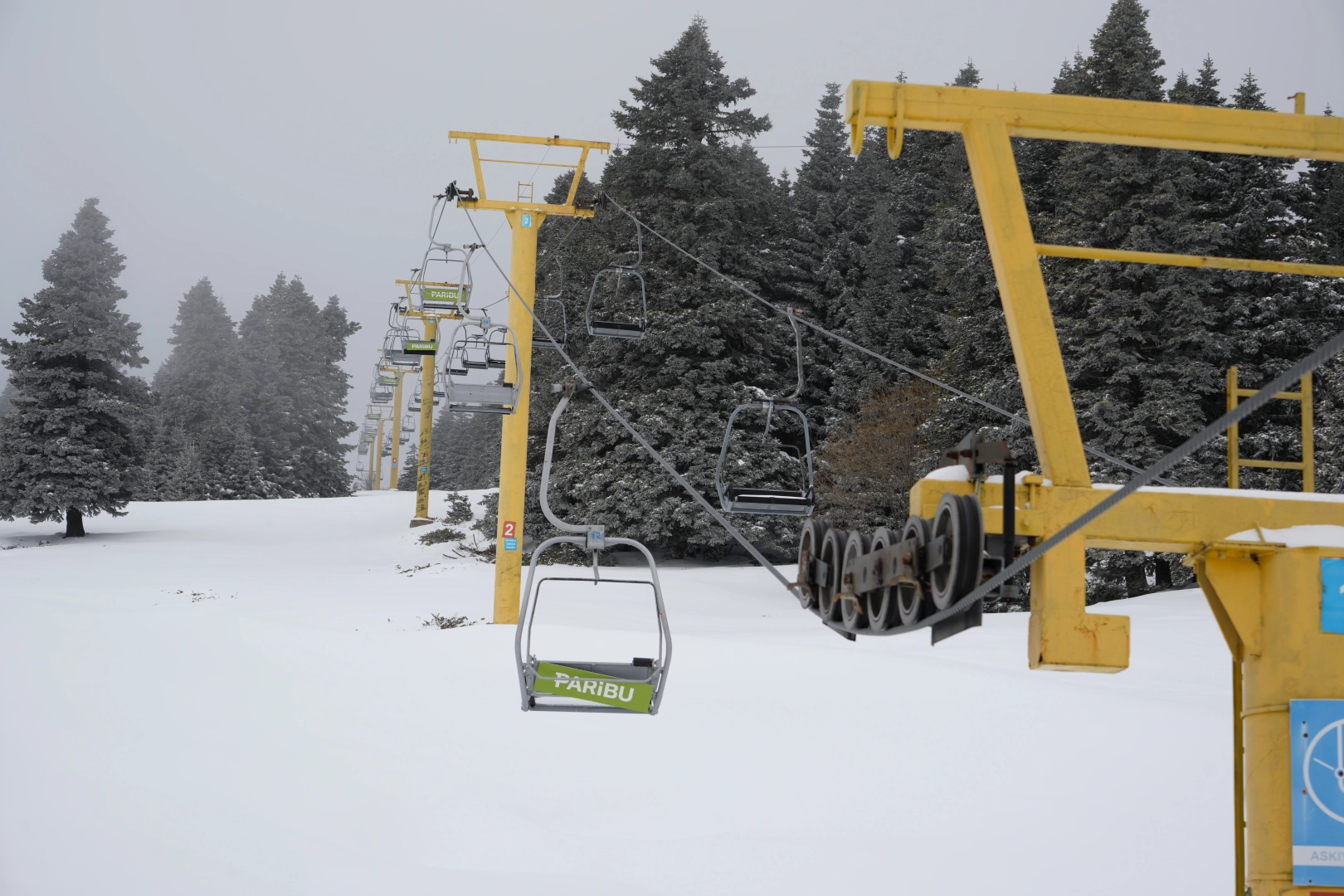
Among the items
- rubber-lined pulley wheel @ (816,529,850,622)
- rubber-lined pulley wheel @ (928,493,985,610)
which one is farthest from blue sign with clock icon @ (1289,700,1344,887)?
rubber-lined pulley wheel @ (816,529,850,622)

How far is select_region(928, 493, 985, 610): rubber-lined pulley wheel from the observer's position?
3156mm

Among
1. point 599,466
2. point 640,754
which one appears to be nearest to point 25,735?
point 640,754

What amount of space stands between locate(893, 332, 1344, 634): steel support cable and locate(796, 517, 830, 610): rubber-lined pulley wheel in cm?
106

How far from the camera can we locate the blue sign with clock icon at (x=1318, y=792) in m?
3.45

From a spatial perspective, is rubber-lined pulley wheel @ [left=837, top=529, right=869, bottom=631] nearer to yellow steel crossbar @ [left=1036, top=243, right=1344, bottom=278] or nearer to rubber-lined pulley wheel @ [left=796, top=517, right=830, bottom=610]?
rubber-lined pulley wheel @ [left=796, top=517, right=830, bottom=610]

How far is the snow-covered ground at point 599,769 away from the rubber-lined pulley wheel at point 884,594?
3.35 m

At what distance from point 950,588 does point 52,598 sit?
16383 millimetres

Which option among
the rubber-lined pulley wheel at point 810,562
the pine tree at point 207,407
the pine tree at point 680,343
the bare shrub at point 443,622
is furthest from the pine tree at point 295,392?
the rubber-lined pulley wheel at point 810,562

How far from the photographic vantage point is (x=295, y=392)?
51.2 m

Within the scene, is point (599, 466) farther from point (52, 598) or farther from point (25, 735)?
point (25, 735)

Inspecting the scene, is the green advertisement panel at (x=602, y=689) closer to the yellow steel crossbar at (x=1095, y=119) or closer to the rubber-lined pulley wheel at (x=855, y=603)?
the rubber-lined pulley wheel at (x=855, y=603)

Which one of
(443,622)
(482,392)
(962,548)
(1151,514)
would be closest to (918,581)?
(962,548)

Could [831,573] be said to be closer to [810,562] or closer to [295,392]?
[810,562]

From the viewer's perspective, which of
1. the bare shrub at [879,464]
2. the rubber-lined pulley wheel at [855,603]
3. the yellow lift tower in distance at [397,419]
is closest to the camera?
the rubber-lined pulley wheel at [855,603]
